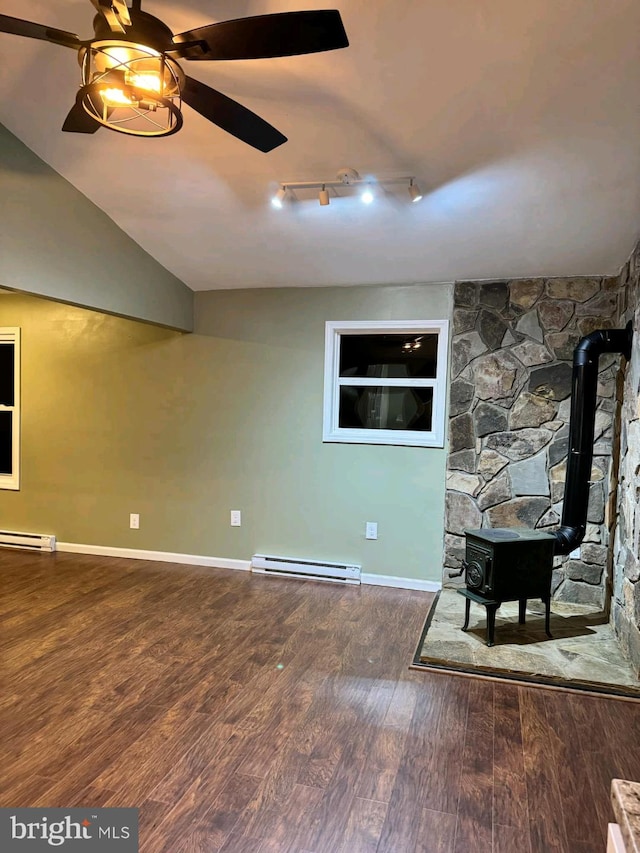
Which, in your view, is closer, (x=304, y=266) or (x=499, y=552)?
(x=499, y=552)

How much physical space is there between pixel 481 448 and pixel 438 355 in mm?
786

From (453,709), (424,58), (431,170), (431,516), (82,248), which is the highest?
(424,58)

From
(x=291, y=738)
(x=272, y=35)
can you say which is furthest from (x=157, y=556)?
(x=272, y=35)

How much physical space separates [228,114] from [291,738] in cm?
252

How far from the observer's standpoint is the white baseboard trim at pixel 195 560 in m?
4.21

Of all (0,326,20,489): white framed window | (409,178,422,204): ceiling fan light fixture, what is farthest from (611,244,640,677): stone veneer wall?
(0,326,20,489): white framed window

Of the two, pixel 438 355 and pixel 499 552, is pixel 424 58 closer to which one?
pixel 438 355

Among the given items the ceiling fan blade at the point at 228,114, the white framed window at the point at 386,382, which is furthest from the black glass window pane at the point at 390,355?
the ceiling fan blade at the point at 228,114

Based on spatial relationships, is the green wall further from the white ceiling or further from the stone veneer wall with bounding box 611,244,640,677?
the stone veneer wall with bounding box 611,244,640,677

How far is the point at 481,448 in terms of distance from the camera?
158 inches

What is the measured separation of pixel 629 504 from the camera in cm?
315

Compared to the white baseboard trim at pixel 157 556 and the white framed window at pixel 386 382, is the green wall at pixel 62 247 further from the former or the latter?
the white baseboard trim at pixel 157 556

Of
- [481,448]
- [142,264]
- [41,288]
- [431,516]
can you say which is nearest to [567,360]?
[481,448]

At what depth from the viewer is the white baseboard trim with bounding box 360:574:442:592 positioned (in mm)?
4156
